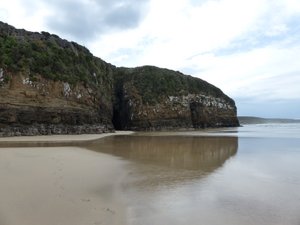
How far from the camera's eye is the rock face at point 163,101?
55.7m

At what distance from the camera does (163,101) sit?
191 feet

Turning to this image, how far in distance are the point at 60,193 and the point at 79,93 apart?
30.9 m

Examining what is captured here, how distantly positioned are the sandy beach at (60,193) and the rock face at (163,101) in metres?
42.3

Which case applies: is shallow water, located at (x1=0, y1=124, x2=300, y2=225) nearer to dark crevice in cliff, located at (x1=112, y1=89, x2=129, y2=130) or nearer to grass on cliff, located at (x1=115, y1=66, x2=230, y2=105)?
dark crevice in cliff, located at (x1=112, y1=89, x2=129, y2=130)

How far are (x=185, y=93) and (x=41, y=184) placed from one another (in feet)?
179

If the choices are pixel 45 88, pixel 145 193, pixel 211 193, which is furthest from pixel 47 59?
pixel 211 193

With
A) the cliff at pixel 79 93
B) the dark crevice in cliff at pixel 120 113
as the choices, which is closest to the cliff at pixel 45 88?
the cliff at pixel 79 93

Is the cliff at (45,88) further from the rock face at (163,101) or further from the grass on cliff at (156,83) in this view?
the grass on cliff at (156,83)

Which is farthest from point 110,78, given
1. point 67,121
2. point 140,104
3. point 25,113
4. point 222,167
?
point 222,167

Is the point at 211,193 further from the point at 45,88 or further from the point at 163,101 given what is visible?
the point at 163,101

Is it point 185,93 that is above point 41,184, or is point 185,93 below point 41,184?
above

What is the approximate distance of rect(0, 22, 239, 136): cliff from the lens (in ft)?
101

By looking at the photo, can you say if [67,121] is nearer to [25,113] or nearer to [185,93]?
[25,113]

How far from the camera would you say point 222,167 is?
13.4 meters
